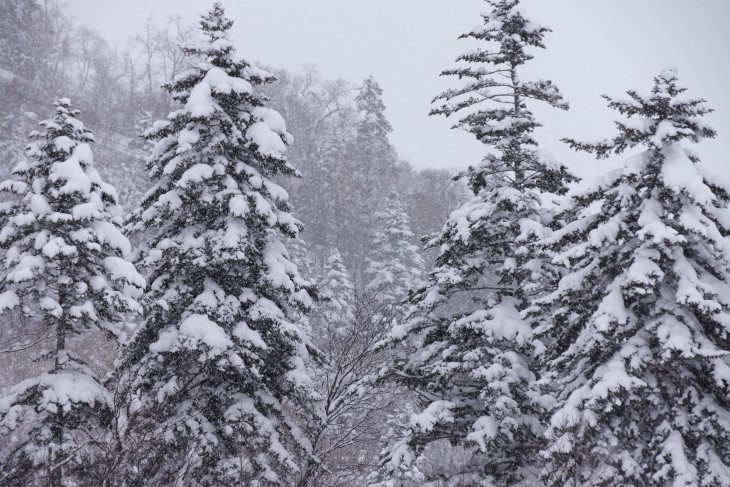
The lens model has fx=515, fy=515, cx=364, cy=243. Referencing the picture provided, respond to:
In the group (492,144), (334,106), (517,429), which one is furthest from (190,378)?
(334,106)

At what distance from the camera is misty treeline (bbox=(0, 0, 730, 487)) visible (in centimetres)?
871

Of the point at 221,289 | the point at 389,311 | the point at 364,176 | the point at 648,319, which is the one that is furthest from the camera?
the point at 364,176

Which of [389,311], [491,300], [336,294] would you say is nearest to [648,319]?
[491,300]

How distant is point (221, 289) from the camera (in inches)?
449

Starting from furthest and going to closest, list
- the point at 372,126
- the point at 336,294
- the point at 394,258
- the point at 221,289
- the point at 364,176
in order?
1. the point at 372,126
2. the point at 364,176
3. the point at 394,258
4. the point at 336,294
5. the point at 221,289

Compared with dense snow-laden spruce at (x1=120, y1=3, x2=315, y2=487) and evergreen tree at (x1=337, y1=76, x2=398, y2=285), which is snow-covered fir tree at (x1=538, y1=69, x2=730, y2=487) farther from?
evergreen tree at (x1=337, y1=76, x2=398, y2=285)

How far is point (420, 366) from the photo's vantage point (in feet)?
41.5

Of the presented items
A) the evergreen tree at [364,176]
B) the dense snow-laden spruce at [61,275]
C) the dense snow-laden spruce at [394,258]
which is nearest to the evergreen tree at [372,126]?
the evergreen tree at [364,176]

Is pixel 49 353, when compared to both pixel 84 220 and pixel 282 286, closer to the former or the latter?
pixel 84 220

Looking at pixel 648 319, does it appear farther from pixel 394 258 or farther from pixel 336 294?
pixel 394 258

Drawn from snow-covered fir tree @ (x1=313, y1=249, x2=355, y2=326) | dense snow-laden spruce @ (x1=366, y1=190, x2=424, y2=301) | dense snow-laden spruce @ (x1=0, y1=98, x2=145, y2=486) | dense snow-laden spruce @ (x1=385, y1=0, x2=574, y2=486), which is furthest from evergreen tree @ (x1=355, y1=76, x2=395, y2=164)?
dense snow-laden spruce @ (x1=0, y1=98, x2=145, y2=486)

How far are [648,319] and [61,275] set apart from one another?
465 inches

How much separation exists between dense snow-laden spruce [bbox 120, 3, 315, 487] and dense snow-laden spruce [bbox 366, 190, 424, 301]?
22.0 meters

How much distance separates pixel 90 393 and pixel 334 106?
56601mm
